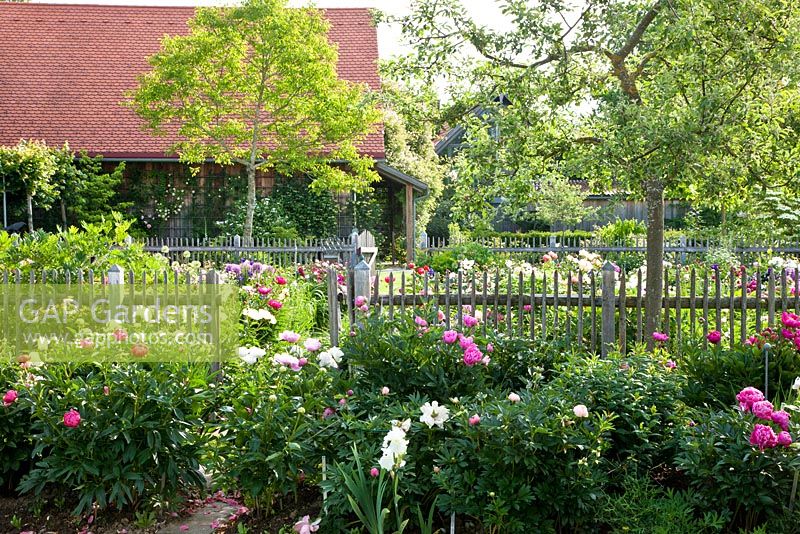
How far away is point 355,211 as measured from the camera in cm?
2177

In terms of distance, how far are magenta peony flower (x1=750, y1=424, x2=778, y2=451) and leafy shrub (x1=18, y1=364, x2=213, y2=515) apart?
2.77 m

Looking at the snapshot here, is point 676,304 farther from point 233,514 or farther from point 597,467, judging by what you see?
point 233,514

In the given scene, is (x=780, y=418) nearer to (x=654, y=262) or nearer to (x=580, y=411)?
(x=580, y=411)

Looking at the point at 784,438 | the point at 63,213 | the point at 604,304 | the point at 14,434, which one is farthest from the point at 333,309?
the point at 63,213

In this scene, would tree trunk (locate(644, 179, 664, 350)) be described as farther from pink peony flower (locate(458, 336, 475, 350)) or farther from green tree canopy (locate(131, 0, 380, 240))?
green tree canopy (locate(131, 0, 380, 240))

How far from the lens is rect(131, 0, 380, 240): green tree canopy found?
17609 mm

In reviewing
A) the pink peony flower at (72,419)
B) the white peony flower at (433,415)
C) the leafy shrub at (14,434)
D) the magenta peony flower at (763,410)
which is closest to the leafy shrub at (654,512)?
the magenta peony flower at (763,410)

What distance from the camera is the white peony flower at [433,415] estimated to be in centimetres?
393

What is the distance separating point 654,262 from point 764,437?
4159 mm

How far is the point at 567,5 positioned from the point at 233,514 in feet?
16.2

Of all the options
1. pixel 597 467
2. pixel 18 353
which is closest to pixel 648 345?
pixel 597 467

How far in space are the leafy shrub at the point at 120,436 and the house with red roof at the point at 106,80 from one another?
1646cm

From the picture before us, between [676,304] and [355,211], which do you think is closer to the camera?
[676,304]

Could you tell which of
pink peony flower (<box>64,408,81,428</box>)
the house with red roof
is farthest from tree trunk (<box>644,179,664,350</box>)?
the house with red roof
